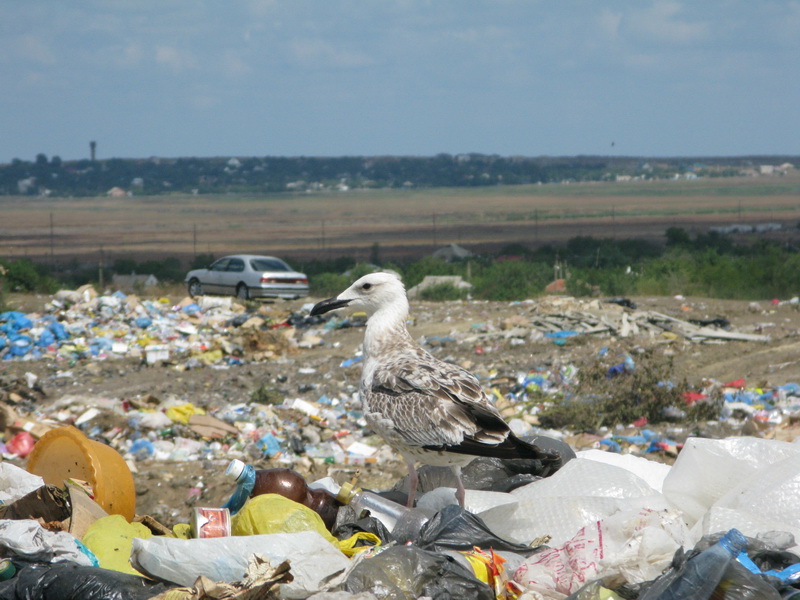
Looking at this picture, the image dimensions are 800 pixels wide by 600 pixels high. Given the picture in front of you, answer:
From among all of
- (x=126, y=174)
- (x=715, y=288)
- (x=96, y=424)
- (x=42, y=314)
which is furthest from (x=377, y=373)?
(x=126, y=174)

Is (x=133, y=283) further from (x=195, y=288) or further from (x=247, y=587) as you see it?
(x=247, y=587)

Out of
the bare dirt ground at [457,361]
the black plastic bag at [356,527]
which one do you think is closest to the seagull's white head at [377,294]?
the black plastic bag at [356,527]

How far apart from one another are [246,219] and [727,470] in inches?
3515

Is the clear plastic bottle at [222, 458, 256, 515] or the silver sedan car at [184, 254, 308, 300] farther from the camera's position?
the silver sedan car at [184, 254, 308, 300]

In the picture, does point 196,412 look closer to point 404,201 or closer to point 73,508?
point 73,508

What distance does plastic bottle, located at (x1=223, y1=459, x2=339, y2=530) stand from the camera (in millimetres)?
4555

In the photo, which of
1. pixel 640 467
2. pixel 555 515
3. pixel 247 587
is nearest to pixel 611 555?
pixel 555 515

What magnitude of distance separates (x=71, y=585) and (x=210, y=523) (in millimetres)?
728

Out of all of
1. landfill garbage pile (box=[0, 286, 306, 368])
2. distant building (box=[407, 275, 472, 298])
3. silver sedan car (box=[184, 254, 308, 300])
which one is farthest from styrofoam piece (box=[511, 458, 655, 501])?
distant building (box=[407, 275, 472, 298])

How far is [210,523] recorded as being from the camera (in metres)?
4.11

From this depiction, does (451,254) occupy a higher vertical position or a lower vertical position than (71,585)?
lower

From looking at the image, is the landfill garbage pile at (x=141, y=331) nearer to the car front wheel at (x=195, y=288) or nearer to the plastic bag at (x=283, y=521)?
the car front wheel at (x=195, y=288)

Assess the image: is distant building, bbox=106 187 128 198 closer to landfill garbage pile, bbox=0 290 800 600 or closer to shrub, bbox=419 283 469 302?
shrub, bbox=419 283 469 302

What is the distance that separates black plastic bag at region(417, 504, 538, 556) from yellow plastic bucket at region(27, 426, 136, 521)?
5.34 feet
